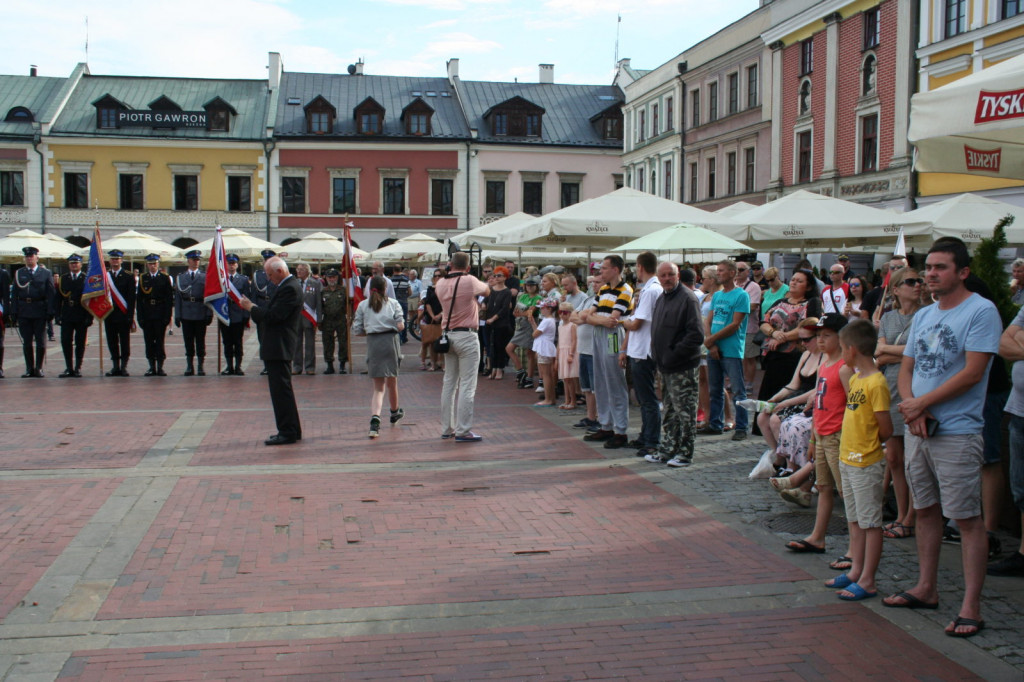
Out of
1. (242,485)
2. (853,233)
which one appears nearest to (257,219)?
(853,233)

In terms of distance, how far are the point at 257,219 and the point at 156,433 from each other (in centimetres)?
3919

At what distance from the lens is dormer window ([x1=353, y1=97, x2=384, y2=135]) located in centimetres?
4819

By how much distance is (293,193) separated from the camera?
48.2 metres

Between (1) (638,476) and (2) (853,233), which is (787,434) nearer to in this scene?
(1) (638,476)

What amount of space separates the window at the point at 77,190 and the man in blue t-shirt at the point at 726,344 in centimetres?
4324

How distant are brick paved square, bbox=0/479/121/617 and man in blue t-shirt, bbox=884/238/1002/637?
4776 millimetres

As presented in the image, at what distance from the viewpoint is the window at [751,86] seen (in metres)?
35.9

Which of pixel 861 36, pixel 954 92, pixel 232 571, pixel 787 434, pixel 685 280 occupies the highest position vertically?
pixel 861 36

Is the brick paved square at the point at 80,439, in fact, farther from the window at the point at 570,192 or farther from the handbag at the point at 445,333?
the window at the point at 570,192

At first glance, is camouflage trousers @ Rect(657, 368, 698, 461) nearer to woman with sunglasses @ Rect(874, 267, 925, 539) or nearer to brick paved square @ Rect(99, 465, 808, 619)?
brick paved square @ Rect(99, 465, 808, 619)

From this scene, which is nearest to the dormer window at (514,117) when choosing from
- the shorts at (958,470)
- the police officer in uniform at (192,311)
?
the police officer in uniform at (192,311)

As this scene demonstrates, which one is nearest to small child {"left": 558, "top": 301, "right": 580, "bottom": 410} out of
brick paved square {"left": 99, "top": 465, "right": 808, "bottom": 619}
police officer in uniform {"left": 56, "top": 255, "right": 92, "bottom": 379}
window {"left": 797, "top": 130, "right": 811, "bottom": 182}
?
brick paved square {"left": 99, "top": 465, "right": 808, "bottom": 619}

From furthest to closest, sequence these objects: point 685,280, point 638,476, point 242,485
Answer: point 685,280, point 638,476, point 242,485

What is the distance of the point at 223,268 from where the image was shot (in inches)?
533
